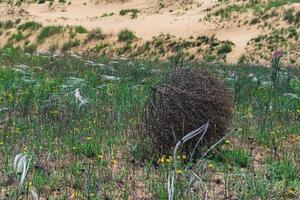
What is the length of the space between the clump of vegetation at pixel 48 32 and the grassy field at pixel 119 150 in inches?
763

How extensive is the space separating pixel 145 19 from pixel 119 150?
1169 inches

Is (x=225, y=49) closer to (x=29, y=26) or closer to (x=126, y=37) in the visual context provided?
(x=126, y=37)

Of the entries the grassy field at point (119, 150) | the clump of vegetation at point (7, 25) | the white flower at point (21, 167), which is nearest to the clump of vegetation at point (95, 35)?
the clump of vegetation at point (7, 25)

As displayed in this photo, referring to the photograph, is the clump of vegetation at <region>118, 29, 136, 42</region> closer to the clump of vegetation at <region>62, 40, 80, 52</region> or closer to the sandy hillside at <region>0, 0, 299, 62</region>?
the sandy hillside at <region>0, 0, 299, 62</region>

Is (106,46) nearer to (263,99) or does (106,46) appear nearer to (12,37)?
(12,37)

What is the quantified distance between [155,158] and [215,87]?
1.12 m

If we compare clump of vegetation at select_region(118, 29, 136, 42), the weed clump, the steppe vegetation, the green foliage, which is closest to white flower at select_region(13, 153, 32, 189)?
the steppe vegetation

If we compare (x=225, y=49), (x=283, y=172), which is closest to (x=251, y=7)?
(x=225, y=49)

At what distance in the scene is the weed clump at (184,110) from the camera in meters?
6.78

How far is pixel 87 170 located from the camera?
639 centimetres

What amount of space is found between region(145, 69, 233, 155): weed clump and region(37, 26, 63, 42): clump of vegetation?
24.9m

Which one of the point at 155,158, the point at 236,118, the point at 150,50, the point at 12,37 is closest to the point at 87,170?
the point at 155,158

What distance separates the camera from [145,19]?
120 feet

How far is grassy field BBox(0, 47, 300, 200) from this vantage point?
5.83 metres
